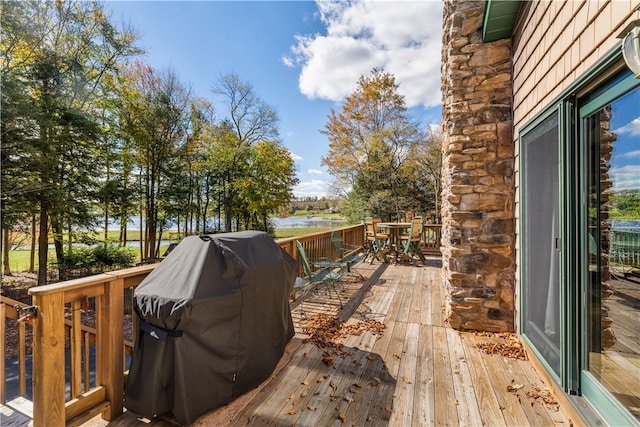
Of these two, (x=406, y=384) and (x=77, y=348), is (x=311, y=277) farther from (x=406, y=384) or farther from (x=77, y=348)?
(x=77, y=348)

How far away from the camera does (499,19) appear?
3008 mm

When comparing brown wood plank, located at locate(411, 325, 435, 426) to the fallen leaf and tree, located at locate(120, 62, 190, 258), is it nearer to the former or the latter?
the fallen leaf

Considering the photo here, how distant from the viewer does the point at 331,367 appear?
258 cm

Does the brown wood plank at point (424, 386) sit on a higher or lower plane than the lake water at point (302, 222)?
lower

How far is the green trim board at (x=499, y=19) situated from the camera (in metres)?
2.83

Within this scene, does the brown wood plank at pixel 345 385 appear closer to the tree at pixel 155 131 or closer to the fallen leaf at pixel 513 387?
the fallen leaf at pixel 513 387

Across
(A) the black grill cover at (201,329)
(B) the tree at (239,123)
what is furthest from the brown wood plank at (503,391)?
(B) the tree at (239,123)

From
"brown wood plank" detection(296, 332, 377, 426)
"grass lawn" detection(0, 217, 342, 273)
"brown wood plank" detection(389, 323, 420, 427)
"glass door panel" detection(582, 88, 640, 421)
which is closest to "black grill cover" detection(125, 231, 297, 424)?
"brown wood plank" detection(296, 332, 377, 426)

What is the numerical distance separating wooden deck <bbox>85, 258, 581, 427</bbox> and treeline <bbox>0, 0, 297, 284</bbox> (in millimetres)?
9382

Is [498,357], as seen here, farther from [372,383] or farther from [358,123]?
[358,123]

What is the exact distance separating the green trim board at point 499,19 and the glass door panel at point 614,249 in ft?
5.99

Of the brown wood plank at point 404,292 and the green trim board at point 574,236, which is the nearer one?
the green trim board at point 574,236

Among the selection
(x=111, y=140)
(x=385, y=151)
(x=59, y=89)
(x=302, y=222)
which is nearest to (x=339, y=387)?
(x=59, y=89)

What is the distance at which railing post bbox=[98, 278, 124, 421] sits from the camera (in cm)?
190
